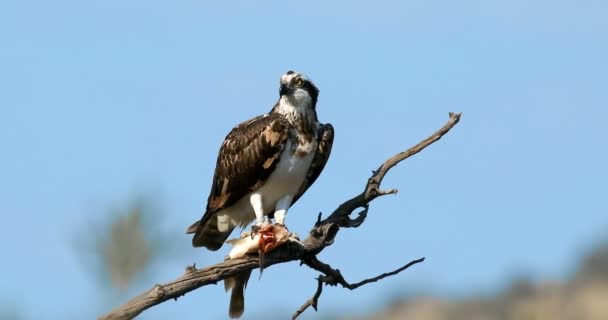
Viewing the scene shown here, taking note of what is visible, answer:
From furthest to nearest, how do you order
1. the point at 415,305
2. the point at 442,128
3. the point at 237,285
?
the point at 415,305 → the point at 237,285 → the point at 442,128

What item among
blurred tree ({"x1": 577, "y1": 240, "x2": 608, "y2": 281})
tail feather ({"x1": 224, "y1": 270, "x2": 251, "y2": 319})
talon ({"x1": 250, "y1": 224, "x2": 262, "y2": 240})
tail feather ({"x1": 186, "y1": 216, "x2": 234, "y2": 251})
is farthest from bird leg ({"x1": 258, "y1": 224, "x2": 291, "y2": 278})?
blurred tree ({"x1": 577, "y1": 240, "x2": 608, "y2": 281})

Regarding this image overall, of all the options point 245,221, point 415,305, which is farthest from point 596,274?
point 245,221

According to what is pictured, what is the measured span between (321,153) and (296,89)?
0.60m

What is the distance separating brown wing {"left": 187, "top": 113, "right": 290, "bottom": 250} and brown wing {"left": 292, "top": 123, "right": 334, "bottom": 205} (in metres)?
0.38

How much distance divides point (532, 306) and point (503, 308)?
66.4 m

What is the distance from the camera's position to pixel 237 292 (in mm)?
15922

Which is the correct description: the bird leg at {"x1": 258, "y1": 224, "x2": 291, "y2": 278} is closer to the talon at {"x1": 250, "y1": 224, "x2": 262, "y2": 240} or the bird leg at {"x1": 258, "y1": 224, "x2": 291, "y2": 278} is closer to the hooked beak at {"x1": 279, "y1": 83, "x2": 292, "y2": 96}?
the talon at {"x1": 250, "y1": 224, "x2": 262, "y2": 240}

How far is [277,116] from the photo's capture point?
16297mm

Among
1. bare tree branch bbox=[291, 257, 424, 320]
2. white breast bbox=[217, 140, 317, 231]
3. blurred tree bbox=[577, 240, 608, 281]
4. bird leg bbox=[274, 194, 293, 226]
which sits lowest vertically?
bare tree branch bbox=[291, 257, 424, 320]

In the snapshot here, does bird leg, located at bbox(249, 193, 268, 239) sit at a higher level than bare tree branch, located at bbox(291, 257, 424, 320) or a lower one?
higher

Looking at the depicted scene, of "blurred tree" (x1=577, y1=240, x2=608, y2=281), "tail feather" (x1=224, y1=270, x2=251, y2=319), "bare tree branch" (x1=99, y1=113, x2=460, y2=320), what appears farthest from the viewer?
"blurred tree" (x1=577, y1=240, x2=608, y2=281)

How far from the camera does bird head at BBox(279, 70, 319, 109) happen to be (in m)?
16.3

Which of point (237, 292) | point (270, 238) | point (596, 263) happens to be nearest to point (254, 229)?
point (270, 238)

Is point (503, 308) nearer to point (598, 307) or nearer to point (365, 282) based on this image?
point (598, 307)
